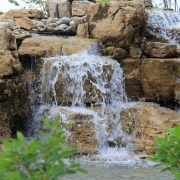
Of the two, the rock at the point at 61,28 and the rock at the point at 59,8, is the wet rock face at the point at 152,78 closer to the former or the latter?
the rock at the point at 61,28

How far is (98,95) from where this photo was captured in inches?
297

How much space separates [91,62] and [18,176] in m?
6.59

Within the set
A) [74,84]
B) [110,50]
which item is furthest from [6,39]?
[110,50]

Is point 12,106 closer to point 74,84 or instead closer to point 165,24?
point 74,84

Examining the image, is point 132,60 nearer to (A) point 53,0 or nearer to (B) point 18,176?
(A) point 53,0

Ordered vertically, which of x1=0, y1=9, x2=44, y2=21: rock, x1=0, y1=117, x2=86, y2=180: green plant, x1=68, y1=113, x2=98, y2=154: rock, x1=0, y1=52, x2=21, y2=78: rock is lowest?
x1=68, y1=113, x2=98, y2=154: rock

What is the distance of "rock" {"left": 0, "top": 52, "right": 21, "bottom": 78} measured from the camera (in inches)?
253

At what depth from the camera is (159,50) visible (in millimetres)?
8242

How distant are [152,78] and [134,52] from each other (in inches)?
29.2

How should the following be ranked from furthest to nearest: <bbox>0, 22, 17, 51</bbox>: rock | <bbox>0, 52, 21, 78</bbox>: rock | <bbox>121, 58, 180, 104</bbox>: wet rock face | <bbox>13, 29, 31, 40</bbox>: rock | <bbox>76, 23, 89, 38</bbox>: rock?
1. <bbox>76, 23, 89, 38</bbox>: rock
2. <bbox>13, 29, 31, 40</bbox>: rock
3. <bbox>121, 58, 180, 104</bbox>: wet rock face
4. <bbox>0, 22, 17, 51</bbox>: rock
5. <bbox>0, 52, 21, 78</bbox>: rock

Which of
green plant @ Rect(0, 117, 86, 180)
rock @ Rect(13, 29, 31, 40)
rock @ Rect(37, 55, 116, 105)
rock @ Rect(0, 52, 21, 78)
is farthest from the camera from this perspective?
rock @ Rect(13, 29, 31, 40)

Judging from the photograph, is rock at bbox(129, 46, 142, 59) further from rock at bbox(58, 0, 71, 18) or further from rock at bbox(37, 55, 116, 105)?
rock at bbox(58, 0, 71, 18)

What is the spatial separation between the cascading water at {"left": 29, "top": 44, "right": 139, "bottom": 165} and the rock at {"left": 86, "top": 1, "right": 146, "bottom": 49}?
3.07 ft

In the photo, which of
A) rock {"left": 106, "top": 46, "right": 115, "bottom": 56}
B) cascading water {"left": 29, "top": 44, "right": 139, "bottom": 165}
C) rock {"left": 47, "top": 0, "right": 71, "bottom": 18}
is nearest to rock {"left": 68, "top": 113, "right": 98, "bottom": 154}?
cascading water {"left": 29, "top": 44, "right": 139, "bottom": 165}
